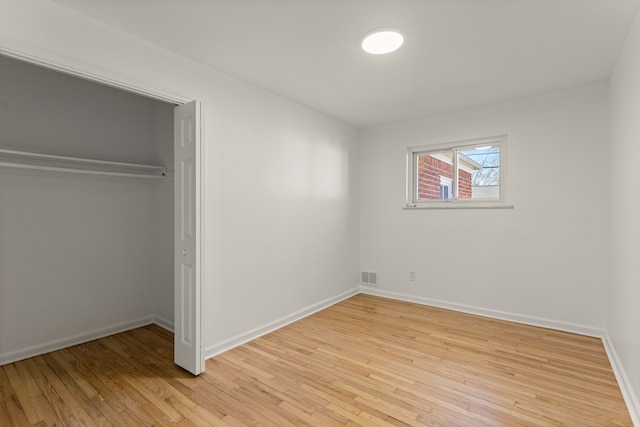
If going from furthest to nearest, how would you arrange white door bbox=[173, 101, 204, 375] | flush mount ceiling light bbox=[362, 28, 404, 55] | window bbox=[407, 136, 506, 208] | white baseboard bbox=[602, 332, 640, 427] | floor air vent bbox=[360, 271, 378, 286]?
floor air vent bbox=[360, 271, 378, 286] < window bbox=[407, 136, 506, 208] < white door bbox=[173, 101, 204, 375] < flush mount ceiling light bbox=[362, 28, 404, 55] < white baseboard bbox=[602, 332, 640, 427]

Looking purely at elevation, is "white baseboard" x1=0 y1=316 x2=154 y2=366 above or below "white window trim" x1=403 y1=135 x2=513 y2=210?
below

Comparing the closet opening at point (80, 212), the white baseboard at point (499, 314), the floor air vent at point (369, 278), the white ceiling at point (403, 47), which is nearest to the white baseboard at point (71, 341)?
the closet opening at point (80, 212)

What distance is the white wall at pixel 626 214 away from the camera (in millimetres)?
2004

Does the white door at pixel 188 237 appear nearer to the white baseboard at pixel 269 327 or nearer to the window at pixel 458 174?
the white baseboard at pixel 269 327

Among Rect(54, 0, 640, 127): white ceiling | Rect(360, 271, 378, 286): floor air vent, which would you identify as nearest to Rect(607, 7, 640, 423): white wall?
Rect(54, 0, 640, 127): white ceiling

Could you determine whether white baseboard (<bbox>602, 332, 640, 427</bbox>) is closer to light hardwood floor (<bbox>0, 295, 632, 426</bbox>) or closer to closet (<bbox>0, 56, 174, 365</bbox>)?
light hardwood floor (<bbox>0, 295, 632, 426</bbox>)

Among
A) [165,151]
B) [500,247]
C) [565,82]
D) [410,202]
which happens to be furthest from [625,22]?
[165,151]

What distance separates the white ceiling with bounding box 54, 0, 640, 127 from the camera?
1983 mm

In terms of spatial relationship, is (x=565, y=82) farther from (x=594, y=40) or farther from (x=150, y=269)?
(x=150, y=269)

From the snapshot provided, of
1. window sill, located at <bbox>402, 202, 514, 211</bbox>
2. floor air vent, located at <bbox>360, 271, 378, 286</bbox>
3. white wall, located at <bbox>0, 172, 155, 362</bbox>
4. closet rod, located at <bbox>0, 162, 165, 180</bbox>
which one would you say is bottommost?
floor air vent, located at <bbox>360, 271, 378, 286</bbox>

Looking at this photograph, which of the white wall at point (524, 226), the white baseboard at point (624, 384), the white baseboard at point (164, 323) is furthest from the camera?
the white baseboard at point (164, 323)

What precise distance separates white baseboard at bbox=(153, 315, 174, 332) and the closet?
0.01m

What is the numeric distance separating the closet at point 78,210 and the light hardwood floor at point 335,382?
282mm

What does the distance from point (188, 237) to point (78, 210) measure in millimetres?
1419
